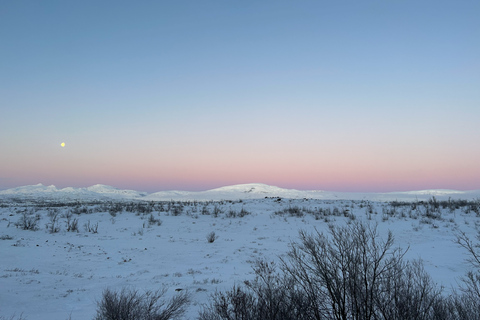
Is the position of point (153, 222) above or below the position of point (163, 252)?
above

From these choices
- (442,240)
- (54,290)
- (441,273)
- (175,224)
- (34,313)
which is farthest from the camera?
(175,224)

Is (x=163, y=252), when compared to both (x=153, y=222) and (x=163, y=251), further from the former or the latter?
(x=153, y=222)

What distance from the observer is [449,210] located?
705 inches

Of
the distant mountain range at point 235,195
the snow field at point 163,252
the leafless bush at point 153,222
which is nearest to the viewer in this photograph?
the snow field at point 163,252

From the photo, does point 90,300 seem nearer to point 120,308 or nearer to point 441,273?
Answer: point 120,308

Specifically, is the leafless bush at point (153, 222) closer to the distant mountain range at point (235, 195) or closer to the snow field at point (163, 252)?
the snow field at point (163, 252)

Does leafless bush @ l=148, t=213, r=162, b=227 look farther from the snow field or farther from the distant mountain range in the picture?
the distant mountain range

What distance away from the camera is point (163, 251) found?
11.0 metres

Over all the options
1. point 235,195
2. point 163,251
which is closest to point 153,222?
point 163,251

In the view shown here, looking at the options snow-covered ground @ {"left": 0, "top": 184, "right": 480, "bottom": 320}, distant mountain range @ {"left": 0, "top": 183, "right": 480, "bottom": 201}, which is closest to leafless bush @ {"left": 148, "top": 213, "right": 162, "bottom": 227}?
snow-covered ground @ {"left": 0, "top": 184, "right": 480, "bottom": 320}

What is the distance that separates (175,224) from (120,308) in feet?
45.9

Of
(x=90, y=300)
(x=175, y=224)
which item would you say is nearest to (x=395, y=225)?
(x=175, y=224)

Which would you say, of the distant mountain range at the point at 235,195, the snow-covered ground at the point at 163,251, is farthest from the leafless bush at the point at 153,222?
the distant mountain range at the point at 235,195

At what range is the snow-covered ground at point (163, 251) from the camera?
604 cm
